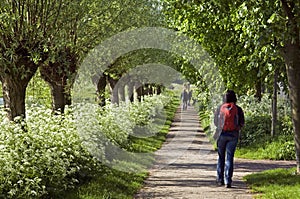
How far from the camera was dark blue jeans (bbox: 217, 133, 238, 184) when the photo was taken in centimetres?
1088

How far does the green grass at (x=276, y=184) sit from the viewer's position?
31.6ft

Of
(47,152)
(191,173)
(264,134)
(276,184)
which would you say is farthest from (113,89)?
(47,152)

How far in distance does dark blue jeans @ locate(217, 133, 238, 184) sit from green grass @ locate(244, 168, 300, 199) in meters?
0.59

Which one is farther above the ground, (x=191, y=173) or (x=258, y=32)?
(x=258, y=32)

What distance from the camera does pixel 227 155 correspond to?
11070mm

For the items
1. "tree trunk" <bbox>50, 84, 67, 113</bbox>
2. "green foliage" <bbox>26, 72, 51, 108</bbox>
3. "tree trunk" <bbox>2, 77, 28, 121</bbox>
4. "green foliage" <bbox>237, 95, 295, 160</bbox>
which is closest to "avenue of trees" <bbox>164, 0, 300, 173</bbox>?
"green foliage" <bbox>237, 95, 295, 160</bbox>

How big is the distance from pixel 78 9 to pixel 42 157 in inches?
203

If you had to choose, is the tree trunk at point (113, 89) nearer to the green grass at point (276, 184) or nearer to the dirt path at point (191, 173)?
the dirt path at point (191, 173)

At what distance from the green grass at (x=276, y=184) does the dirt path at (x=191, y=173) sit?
24 centimetres

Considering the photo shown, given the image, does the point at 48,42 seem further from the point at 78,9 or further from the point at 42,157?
the point at 42,157

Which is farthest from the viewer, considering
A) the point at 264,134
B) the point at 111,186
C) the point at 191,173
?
the point at 264,134

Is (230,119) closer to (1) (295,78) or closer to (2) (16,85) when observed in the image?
(1) (295,78)

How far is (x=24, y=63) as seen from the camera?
11211 mm

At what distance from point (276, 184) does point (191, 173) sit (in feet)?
9.76
